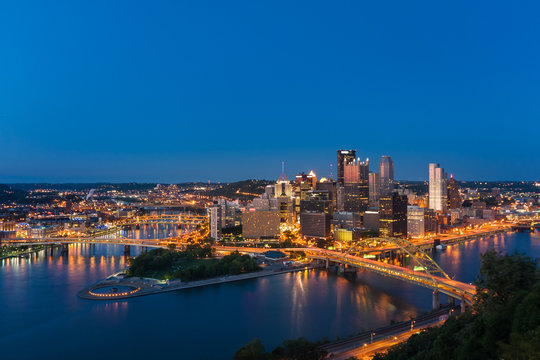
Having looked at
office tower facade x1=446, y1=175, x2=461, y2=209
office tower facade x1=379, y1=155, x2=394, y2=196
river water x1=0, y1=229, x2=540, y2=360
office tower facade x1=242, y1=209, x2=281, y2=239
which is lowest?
river water x1=0, y1=229, x2=540, y2=360

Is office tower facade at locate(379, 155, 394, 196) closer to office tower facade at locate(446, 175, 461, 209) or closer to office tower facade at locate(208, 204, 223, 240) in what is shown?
office tower facade at locate(446, 175, 461, 209)

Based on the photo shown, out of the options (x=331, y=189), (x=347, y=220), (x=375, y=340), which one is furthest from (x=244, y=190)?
(x=375, y=340)

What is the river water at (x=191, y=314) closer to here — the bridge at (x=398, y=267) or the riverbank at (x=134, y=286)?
the riverbank at (x=134, y=286)

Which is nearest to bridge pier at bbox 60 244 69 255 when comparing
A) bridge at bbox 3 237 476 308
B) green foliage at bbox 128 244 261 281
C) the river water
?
bridge at bbox 3 237 476 308

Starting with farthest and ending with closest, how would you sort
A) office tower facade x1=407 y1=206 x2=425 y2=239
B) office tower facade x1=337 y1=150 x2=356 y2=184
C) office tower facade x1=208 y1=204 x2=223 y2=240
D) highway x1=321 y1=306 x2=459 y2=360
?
office tower facade x1=337 y1=150 x2=356 y2=184
office tower facade x1=407 y1=206 x2=425 y2=239
office tower facade x1=208 y1=204 x2=223 y2=240
highway x1=321 y1=306 x2=459 y2=360

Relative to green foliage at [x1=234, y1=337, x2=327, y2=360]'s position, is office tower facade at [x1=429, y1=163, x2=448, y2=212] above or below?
above

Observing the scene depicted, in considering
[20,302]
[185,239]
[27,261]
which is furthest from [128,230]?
[20,302]

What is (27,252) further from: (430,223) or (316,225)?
(430,223)
